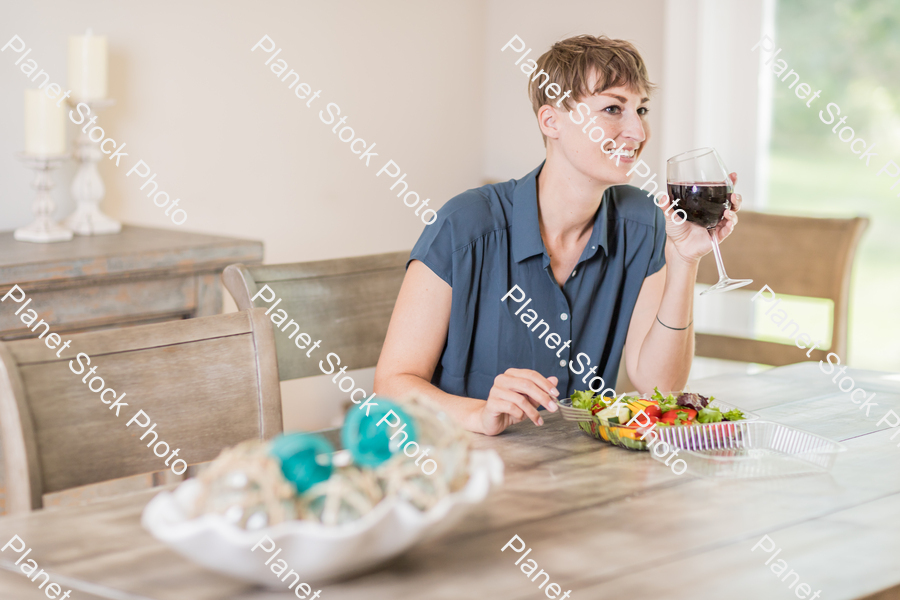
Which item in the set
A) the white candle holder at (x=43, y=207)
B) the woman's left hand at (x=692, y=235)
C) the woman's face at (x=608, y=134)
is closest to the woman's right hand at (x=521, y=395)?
the woman's left hand at (x=692, y=235)

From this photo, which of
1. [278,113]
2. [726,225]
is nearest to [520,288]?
[726,225]

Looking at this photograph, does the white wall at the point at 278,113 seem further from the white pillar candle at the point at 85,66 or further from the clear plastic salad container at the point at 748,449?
the clear plastic salad container at the point at 748,449

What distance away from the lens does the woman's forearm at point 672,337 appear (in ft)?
4.97

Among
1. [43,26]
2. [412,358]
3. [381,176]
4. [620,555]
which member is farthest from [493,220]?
[381,176]

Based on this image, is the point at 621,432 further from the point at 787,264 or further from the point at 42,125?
the point at 42,125

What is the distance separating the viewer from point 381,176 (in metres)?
3.38

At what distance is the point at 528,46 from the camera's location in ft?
11.4

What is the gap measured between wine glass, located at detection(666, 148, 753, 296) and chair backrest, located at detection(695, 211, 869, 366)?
101 cm

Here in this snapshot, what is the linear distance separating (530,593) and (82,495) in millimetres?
1935

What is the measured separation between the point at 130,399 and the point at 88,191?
4.86 ft

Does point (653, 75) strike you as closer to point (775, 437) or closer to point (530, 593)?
point (775, 437)

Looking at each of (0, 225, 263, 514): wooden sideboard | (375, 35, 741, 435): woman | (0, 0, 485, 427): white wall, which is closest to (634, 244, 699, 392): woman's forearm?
(375, 35, 741, 435): woman

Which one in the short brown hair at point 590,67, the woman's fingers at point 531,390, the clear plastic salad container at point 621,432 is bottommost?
the clear plastic salad container at point 621,432

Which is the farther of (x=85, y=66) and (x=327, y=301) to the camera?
(x=85, y=66)
